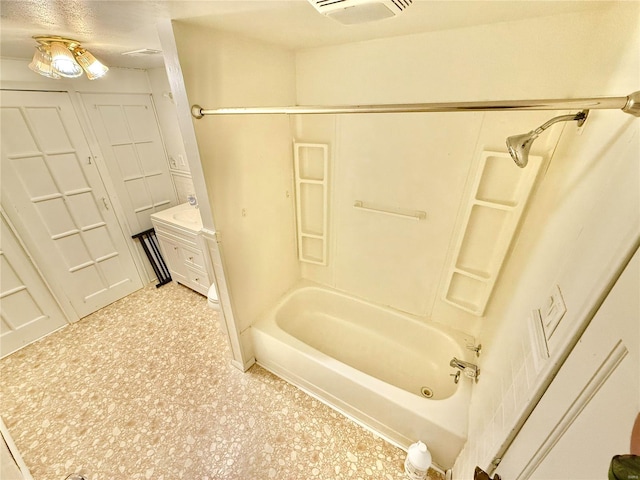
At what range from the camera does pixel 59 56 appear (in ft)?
4.56

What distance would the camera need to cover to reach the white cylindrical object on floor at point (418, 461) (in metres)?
1.25

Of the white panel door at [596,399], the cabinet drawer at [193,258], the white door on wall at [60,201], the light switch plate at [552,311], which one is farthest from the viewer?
the cabinet drawer at [193,258]

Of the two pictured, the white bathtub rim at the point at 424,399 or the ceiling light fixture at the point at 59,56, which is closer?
the white bathtub rim at the point at 424,399

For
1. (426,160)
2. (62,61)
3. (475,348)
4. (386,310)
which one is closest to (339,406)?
(386,310)

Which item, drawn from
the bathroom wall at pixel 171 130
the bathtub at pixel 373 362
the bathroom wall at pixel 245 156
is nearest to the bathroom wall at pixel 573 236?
the bathtub at pixel 373 362

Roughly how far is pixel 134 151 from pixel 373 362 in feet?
9.60

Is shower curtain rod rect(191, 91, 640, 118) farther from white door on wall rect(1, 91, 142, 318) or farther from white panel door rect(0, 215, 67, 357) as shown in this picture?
white panel door rect(0, 215, 67, 357)

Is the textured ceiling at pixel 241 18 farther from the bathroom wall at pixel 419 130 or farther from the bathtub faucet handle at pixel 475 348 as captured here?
the bathtub faucet handle at pixel 475 348

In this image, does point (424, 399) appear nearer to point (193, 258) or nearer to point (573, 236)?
point (573, 236)

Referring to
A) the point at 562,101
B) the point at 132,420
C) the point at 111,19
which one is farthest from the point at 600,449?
the point at 132,420

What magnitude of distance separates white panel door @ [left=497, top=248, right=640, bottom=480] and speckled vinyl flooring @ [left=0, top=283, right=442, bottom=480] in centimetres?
115

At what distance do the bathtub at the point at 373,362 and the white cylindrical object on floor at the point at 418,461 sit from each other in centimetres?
8

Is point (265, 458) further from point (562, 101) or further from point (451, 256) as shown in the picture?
point (562, 101)

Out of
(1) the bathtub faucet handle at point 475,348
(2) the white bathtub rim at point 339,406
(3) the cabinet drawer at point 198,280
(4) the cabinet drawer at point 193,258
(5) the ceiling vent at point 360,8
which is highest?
(5) the ceiling vent at point 360,8
